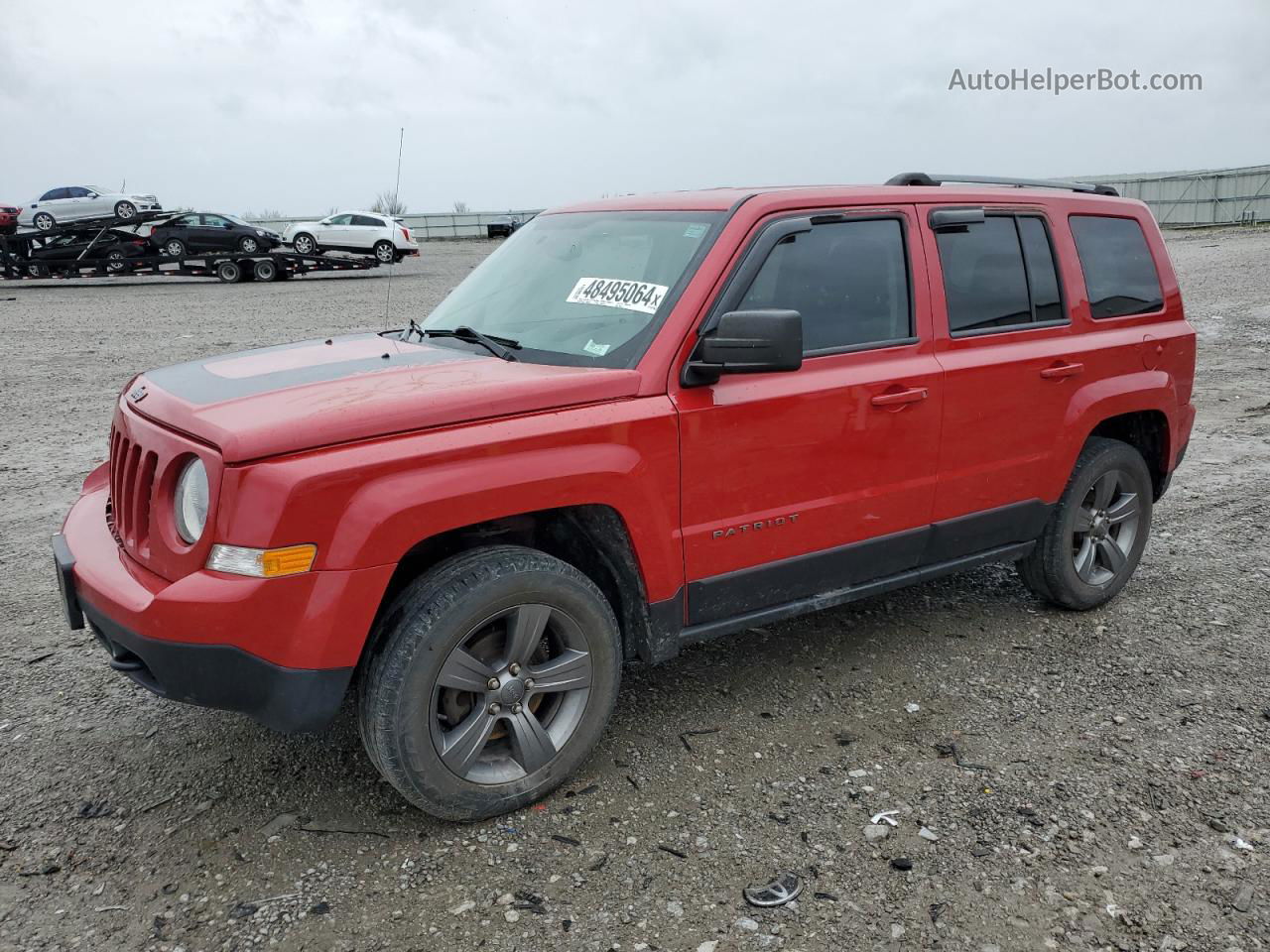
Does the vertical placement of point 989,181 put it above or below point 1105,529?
above

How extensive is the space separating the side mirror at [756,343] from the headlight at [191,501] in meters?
1.58

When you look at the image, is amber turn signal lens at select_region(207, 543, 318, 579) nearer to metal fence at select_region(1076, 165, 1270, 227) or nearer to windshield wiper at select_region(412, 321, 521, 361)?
windshield wiper at select_region(412, 321, 521, 361)

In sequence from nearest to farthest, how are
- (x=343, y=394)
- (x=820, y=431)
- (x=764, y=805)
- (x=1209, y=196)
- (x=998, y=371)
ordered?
1. (x=343, y=394)
2. (x=764, y=805)
3. (x=820, y=431)
4. (x=998, y=371)
5. (x=1209, y=196)

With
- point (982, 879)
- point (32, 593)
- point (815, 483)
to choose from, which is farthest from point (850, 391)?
point (32, 593)

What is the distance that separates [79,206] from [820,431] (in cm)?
2645

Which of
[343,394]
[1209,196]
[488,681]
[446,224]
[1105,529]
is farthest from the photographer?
[446,224]

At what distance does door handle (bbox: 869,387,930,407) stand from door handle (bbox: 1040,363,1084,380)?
0.76 meters

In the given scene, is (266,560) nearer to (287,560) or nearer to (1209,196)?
(287,560)

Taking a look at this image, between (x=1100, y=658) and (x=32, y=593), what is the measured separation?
16.7ft

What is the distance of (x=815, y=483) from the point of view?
12.3ft

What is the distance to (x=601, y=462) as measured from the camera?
322cm

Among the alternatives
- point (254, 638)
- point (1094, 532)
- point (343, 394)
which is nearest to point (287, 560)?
point (254, 638)

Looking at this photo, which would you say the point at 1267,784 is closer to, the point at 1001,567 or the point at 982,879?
the point at 982,879

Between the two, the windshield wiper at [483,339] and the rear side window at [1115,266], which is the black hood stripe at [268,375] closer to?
the windshield wiper at [483,339]
